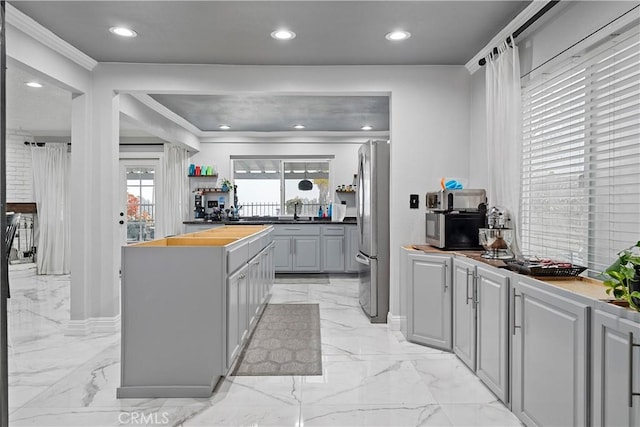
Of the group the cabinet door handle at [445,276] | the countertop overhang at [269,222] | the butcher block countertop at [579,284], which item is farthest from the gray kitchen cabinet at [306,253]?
the butcher block countertop at [579,284]

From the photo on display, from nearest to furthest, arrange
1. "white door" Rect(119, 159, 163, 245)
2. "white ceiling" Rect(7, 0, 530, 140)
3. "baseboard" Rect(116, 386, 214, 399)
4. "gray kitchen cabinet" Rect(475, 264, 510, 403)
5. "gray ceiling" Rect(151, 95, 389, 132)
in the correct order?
"gray kitchen cabinet" Rect(475, 264, 510, 403) → "baseboard" Rect(116, 386, 214, 399) → "white ceiling" Rect(7, 0, 530, 140) → "gray ceiling" Rect(151, 95, 389, 132) → "white door" Rect(119, 159, 163, 245)

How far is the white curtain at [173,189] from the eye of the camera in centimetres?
693

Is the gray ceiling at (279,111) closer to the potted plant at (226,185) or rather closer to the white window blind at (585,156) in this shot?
the potted plant at (226,185)

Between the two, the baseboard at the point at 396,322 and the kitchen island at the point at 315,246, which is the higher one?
the kitchen island at the point at 315,246

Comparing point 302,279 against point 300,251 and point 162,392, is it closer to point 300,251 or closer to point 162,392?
point 300,251

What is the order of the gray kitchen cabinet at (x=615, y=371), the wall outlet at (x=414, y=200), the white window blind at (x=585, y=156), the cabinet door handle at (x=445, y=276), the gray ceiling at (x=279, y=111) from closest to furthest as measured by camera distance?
the gray kitchen cabinet at (x=615, y=371) < the white window blind at (x=585, y=156) < the cabinet door handle at (x=445, y=276) < the wall outlet at (x=414, y=200) < the gray ceiling at (x=279, y=111)

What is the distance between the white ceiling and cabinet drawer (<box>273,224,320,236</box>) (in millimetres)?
3442

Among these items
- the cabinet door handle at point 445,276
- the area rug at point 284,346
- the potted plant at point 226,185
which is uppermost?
the potted plant at point 226,185

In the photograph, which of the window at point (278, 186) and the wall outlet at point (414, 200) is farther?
the window at point (278, 186)

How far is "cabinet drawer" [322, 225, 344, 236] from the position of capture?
6870 millimetres

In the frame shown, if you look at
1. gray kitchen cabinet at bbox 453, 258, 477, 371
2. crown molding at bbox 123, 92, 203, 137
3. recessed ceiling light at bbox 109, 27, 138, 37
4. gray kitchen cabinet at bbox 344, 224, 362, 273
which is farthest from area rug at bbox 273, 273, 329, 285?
recessed ceiling light at bbox 109, 27, 138, 37

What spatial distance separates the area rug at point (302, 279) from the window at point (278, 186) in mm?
1173

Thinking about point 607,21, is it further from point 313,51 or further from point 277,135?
point 277,135

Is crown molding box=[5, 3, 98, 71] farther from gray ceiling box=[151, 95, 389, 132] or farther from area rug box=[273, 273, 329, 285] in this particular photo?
area rug box=[273, 273, 329, 285]
